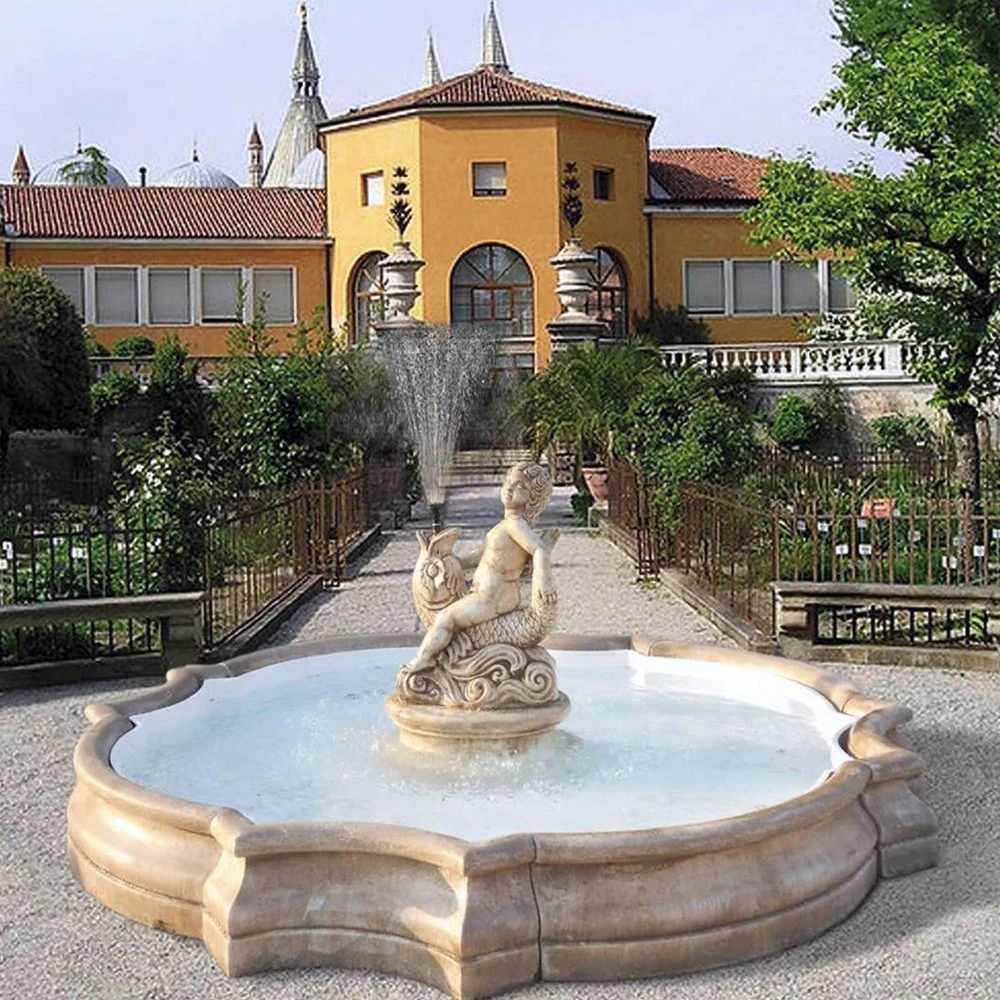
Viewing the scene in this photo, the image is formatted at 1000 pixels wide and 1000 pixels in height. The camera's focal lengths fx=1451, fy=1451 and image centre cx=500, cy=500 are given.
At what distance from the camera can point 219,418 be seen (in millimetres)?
20688

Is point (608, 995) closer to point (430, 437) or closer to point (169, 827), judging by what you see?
point (169, 827)

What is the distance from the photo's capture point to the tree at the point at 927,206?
14852 mm

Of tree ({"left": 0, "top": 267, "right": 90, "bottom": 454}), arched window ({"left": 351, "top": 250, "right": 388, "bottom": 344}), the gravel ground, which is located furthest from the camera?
arched window ({"left": 351, "top": 250, "right": 388, "bottom": 344})

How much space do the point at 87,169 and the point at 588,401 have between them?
41.5 meters

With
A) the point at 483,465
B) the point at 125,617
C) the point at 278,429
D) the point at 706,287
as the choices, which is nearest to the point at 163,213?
the point at 483,465

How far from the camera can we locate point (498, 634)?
22.1 ft

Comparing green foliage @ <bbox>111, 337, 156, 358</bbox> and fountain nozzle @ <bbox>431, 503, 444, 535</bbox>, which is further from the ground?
green foliage @ <bbox>111, 337, 156, 358</bbox>

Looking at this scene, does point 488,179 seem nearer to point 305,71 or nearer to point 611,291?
point 611,291

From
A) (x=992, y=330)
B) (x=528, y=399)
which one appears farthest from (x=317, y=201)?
(x=992, y=330)

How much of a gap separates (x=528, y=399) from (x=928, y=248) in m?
9.35

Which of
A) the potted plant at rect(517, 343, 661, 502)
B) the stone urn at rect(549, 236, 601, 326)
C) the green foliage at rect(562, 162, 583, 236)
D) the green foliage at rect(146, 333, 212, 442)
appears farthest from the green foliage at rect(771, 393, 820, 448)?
the green foliage at rect(146, 333, 212, 442)

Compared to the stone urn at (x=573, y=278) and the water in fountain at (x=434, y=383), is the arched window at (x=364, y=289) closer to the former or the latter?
the water in fountain at (x=434, y=383)

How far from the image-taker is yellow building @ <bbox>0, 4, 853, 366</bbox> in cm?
3738

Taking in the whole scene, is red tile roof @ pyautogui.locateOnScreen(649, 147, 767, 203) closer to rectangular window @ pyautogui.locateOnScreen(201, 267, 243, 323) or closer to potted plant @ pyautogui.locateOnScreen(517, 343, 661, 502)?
rectangular window @ pyautogui.locateOnScreen(201, 267, 243, 323)
